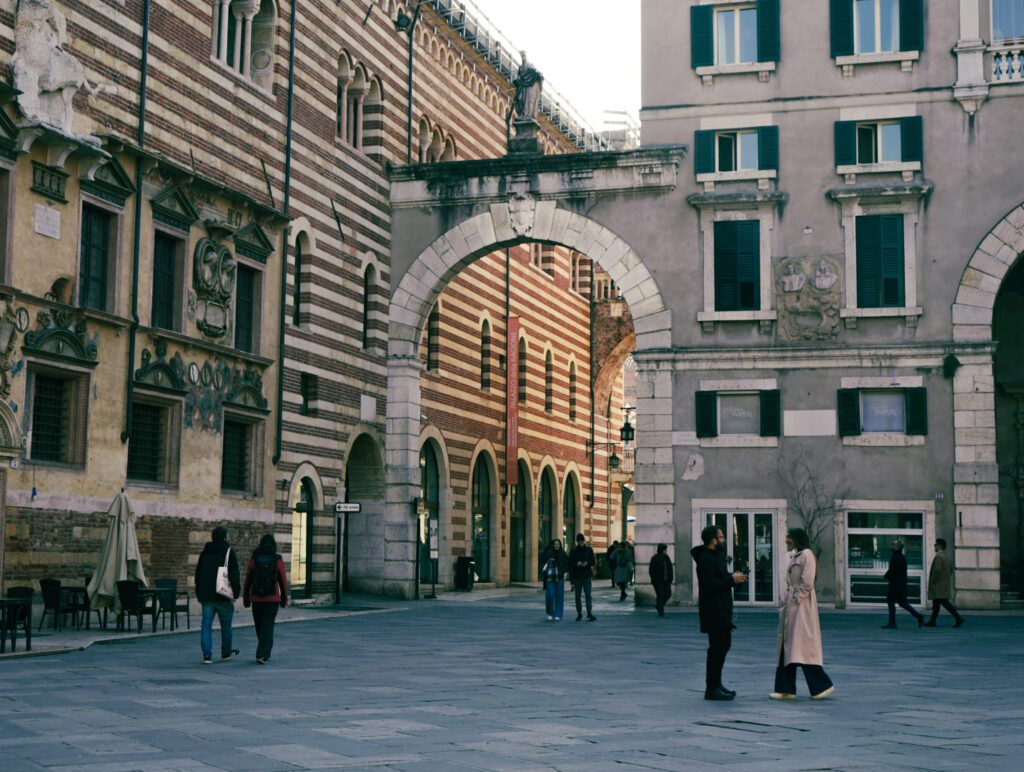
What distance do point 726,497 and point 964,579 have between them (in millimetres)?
5376

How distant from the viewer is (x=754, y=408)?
106 ft

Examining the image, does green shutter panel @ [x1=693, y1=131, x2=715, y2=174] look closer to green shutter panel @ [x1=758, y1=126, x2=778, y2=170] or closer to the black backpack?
green shutter panel @ [x1=758, y1=126, x2=778, y2=170]

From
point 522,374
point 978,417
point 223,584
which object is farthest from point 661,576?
point 522,374

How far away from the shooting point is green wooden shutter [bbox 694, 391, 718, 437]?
3238cm

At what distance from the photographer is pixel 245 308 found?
1123 inches

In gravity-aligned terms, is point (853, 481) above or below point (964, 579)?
above

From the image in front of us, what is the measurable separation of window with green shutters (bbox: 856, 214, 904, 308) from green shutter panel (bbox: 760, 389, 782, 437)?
9.08 feet

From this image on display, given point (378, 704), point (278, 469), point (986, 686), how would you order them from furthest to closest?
point (278, 469)
point (986, 686)
point (378, 704)

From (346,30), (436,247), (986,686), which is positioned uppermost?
(346,30)

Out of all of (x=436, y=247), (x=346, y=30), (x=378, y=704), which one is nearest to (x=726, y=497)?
(x=436, y=247)

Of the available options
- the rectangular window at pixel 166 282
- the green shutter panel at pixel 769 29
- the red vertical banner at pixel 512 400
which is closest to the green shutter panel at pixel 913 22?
the green shutter panel at pixel 769 29

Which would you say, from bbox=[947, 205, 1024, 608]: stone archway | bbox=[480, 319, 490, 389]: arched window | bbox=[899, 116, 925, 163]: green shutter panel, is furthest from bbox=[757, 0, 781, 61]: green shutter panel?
bbox=[480, 319, 490, 389]: arched window

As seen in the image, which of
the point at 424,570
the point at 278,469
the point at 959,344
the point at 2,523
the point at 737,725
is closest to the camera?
the point at 737,725

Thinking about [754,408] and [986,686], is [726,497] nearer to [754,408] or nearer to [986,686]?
[754,408]
